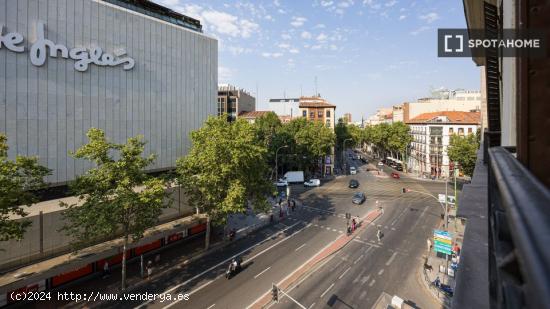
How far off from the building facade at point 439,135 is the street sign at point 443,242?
3780 centimetres

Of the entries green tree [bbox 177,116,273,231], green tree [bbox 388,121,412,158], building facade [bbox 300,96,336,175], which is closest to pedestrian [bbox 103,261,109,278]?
green tree [bbox 177,116,273,231]

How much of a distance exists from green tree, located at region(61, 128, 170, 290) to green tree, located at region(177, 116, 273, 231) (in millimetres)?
4530

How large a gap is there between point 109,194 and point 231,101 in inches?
2586

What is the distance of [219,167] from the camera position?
74.4 ft

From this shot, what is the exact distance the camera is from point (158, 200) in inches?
685

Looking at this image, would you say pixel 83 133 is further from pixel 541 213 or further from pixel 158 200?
pixel 541 213

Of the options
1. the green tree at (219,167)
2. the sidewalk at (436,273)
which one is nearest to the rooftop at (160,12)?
the green tree at (219,167)

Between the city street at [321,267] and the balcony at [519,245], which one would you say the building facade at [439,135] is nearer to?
the city street at [321,267]

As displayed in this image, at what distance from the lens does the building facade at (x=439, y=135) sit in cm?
5672

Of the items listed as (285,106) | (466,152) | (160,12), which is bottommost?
(466,152)

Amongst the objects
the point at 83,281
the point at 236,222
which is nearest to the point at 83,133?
the point at 83,281

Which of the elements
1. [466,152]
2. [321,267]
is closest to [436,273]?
[321,267]

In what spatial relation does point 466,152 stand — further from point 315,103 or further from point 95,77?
point 95,77

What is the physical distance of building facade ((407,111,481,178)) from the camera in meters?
56.7
